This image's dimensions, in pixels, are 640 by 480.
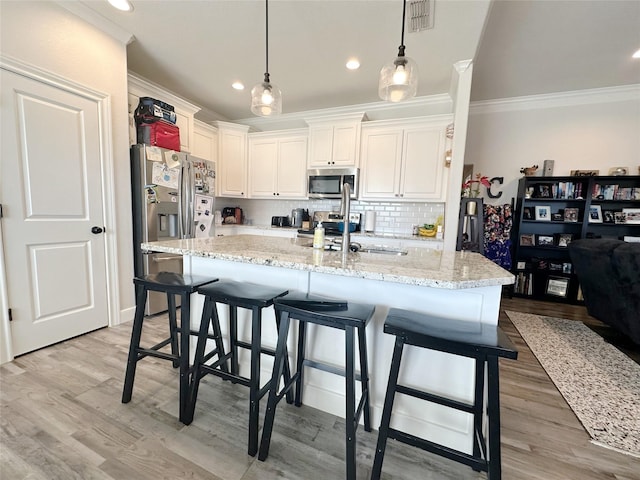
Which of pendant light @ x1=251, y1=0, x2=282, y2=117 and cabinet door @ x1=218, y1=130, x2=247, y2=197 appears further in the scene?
cabinet door @ x1=218, y1=130, x2=247, y2=197

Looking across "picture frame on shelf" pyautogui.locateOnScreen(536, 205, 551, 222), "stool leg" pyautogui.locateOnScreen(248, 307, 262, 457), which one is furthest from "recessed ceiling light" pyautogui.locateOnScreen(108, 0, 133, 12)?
"picture frame on shelf" pyautogui.locateOnScreen(536, 205, 551, 222)

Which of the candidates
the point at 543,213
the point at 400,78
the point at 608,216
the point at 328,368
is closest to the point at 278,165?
the point at 400,78

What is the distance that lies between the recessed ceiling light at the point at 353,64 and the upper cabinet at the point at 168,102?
2.06m

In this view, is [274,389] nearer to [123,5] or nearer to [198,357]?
[198,357]

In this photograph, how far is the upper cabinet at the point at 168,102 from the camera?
279 cm

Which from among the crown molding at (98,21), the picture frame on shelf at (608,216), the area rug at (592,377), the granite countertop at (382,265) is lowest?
the area rug at (592,377)

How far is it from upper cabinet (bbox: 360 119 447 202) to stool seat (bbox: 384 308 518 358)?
2.55 meters

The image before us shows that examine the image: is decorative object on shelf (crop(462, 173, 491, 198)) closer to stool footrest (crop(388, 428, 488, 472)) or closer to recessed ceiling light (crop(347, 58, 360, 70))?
recessed ceiling light (crop(347, 58, 360, 70))

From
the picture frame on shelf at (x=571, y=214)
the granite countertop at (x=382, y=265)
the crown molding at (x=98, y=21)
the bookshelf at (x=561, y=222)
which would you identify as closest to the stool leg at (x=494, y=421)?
the granite countertop at (x=382, y=265)

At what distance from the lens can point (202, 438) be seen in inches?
53.1

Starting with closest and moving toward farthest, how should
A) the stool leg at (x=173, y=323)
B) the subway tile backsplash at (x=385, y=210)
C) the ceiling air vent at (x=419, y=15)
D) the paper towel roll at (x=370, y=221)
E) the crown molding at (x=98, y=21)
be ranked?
1. the stool leg at (x=173, y=323)
2. the ceiling air vent at (x=419, y=15)
3. the crown molding at (x=98, y=21)
4. the subway tile backsplash at (x=385, y=210)
5. the paper towel roll at (x=370, y=221)

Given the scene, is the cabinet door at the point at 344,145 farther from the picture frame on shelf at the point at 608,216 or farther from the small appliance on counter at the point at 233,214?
the picture frame on shelf at the point at 608,216

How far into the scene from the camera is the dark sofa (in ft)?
6.86

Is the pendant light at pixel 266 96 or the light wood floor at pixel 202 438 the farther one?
the pendant light at pixel 266 96
